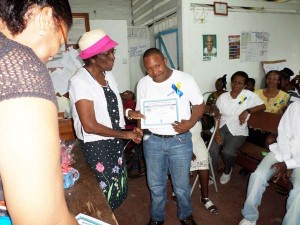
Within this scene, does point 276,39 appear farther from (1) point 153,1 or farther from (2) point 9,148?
(2) point 9,148

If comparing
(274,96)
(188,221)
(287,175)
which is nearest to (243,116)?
(274,96)

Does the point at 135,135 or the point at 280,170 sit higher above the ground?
the point at 135,135

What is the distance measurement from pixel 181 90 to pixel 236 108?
1.70 m

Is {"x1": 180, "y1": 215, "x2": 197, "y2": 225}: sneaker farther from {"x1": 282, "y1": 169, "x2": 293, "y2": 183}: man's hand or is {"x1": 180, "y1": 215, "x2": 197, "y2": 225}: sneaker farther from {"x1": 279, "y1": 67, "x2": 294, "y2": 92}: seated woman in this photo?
{"x1": 279, "y1": 67, "x2": 294, "y2": 92}: seated woman

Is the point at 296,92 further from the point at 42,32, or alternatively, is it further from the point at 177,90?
the point at 42,32

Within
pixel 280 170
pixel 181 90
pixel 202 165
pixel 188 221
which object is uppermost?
pixel 181 90

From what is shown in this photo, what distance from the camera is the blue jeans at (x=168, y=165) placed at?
2.38 m

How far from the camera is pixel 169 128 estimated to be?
2.35 metres

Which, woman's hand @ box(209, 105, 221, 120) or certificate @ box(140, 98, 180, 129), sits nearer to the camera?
certificate @ box(140, 98, 180, 129)

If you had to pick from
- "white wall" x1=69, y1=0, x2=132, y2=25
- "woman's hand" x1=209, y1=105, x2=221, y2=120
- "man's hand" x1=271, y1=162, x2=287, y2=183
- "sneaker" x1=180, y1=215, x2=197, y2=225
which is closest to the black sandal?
"sneaker" x1=180, y1=215, x2=197, y2=225

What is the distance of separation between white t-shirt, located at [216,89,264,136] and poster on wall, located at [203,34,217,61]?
105 cm

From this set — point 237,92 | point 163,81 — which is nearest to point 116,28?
point 237,92

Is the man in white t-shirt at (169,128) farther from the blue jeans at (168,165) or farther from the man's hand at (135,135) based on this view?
the man's hand at (135,135)

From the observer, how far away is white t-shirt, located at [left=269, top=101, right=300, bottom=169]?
2518 mm
